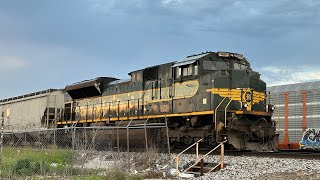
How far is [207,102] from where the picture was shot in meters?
15.6

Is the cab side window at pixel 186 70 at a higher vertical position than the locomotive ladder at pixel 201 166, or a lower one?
higher

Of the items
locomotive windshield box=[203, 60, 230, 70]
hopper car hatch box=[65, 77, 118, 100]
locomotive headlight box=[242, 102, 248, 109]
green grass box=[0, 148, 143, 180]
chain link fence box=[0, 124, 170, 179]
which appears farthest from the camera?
hopper car hatch box=[65, 77, 118, 100]

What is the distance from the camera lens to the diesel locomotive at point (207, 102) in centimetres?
1520

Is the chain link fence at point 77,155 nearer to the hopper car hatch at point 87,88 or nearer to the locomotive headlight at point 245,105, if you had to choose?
the hopper car hatch at point 87,88

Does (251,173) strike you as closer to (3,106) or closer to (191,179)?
(191,179)

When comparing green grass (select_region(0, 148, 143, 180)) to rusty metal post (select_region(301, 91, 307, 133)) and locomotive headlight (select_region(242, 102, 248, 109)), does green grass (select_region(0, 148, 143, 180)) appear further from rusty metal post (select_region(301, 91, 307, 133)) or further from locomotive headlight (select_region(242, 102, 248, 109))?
rusty metal post (select_region(301, 91, 307, 133))

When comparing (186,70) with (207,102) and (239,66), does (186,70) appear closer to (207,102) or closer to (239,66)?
(207,102)

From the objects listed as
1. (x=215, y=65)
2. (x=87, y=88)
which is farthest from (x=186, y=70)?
(x=87, y=88)

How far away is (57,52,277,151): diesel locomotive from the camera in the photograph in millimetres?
15195

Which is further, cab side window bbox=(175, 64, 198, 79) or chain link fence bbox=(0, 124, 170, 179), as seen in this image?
cab side window bbox=(175, 64, 198, 79)

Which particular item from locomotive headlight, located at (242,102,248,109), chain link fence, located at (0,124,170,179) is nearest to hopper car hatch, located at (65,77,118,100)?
chain link fence, located at (0,124,170,179)

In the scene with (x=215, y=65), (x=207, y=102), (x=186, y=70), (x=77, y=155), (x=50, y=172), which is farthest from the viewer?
(x=186, y=70)

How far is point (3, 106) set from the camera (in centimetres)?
3212

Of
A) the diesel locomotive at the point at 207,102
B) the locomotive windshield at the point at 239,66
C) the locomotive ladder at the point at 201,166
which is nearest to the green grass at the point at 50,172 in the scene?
the locomotive ladder at the point at 201,166
